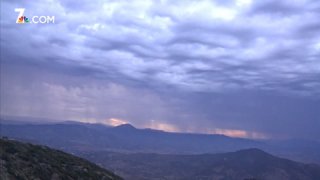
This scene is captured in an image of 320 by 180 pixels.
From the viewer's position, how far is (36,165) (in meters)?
66.4

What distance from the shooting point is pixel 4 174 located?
5609 cm

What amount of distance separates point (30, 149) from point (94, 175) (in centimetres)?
1421

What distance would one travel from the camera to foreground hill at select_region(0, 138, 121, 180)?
59812 millimetres

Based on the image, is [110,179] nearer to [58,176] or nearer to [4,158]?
[58,176]

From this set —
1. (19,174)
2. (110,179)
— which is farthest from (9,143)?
(110,179)

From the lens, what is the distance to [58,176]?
65875 mm

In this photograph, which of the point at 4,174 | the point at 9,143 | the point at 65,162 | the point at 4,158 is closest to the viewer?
the point at 4,174

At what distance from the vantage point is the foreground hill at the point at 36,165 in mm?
59812

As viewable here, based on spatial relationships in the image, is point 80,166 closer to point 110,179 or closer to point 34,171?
point 110,179

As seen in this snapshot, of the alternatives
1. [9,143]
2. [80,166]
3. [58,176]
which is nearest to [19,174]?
A: [58,176]

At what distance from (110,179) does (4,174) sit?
2869cm

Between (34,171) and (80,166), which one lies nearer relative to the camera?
(34,171)

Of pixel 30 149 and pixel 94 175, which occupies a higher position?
pixel 30 149

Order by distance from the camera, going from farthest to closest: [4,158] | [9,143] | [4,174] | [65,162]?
[65,162]
[9,143]
[4,158]
[4,174]
